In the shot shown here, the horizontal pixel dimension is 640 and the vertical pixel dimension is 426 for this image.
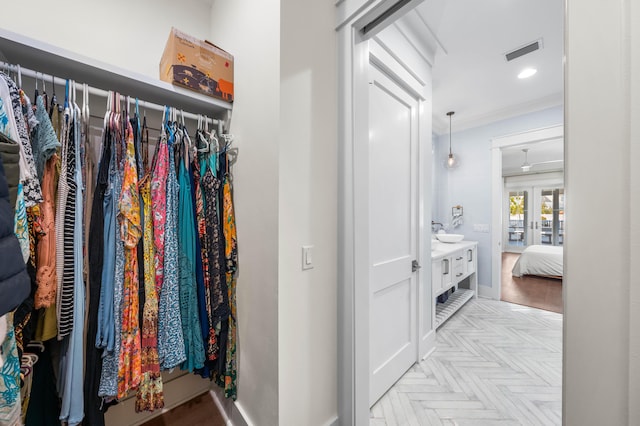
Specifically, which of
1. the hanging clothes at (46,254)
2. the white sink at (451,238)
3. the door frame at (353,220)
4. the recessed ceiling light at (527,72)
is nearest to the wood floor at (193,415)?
the door frame at (353,220)

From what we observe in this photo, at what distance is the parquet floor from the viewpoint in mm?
1498

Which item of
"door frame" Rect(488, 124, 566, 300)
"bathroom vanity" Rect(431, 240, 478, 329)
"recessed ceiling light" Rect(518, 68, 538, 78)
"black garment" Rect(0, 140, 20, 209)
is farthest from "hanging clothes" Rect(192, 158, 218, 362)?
"door frame" Rect(488, 124, 566, 300)

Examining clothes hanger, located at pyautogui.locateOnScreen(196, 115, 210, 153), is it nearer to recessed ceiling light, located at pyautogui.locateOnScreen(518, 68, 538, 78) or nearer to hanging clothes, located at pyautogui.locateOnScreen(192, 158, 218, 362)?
hanging clothes, located at pyautogui.locateOnScreen(192, 158, 218, 362)

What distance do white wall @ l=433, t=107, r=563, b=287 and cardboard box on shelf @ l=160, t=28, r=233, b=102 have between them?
388 cm

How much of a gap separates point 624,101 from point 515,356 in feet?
8.24

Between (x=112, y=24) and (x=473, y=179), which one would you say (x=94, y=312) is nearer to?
(x=112, y=24)

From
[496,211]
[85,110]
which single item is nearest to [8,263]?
[85,110]

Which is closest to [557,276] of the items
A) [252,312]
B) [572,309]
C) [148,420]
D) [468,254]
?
[468,254]

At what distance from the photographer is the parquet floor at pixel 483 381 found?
1498 millimetres

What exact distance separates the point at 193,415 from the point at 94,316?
959 mm

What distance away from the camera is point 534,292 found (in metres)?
3.88

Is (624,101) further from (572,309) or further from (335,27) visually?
Answer: (335,27)

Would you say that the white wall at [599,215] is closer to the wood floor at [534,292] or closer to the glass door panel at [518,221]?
the wood floor at [534,292]

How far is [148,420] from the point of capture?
1387 mm
